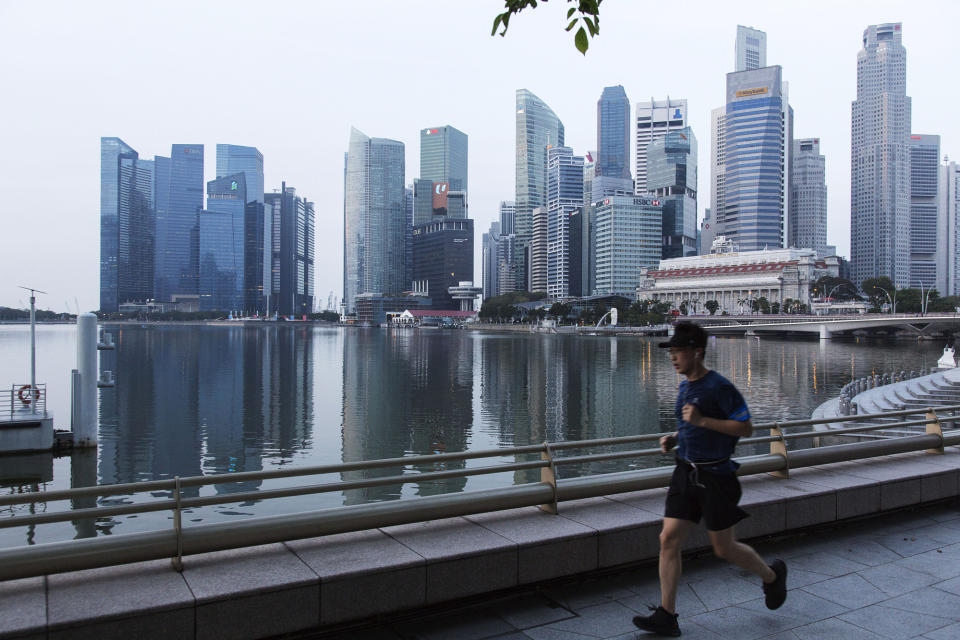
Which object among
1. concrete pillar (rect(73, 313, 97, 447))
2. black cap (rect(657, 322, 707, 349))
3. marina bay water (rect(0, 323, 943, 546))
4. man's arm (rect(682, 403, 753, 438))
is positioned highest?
black cap (rect(657, 322, 707, 349))

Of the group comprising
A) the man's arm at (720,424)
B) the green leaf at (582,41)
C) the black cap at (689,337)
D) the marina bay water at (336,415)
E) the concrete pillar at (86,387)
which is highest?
the green leaf at (582,41)

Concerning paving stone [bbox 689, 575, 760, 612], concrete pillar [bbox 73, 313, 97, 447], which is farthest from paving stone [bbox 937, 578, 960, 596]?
concrete pillar [bbox 73, 313, 97, 447]

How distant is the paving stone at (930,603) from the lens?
5090 millimetres

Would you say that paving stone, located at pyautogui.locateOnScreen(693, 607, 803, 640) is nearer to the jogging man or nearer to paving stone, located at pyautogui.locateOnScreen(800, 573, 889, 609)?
the jogging man

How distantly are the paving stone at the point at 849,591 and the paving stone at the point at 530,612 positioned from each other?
7.20ft

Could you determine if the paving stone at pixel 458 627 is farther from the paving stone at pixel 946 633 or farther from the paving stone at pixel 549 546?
the paving stone at pixel 946 633

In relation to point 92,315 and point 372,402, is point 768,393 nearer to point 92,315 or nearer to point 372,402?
point 372,402

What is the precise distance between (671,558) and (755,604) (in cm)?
110

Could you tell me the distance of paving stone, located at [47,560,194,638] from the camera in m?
3.93

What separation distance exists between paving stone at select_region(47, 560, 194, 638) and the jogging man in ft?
10.2

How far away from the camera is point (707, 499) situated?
462 cm

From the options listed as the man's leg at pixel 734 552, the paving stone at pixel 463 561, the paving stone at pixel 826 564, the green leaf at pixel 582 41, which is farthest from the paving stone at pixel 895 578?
the green leaf at pixel 582 41

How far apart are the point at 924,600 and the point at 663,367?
186 ft

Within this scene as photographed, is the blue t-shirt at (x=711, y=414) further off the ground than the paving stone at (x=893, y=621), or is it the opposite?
the blue t-shirt at (x=711, y=414)
